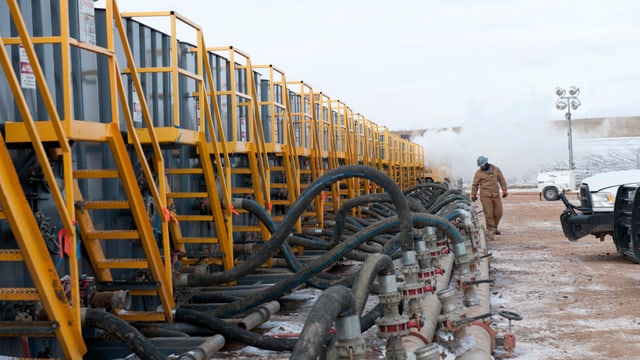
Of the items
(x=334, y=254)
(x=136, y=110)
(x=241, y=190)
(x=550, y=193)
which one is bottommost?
(x=550, y=193)

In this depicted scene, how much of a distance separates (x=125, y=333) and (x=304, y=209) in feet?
5.47

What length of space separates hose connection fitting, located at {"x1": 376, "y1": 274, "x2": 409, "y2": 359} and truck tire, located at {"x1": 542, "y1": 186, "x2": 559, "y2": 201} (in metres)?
30.5

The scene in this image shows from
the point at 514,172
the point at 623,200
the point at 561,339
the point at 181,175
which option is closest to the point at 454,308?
the point at 561,339

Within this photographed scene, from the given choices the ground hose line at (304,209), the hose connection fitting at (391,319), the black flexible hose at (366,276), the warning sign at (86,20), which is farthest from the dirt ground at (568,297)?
the warning sign at (86,20)

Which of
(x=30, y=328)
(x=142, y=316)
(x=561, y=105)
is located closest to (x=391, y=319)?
(x=30, y=328)

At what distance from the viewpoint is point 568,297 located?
812 cm

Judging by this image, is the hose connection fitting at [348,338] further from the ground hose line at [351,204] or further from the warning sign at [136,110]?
the warning sign at [136,110]

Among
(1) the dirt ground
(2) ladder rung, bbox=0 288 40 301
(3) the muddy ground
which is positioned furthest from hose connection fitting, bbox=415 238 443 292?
(2) ladder rung, bbox=0 288 40 301

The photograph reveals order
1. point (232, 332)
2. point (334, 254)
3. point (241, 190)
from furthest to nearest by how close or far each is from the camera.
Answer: point (241, 190), point (334, 254), point (232, 332)

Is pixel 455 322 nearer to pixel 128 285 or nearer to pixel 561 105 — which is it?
pixel 128 285

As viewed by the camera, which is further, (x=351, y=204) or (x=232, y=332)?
(x=351, y=204)

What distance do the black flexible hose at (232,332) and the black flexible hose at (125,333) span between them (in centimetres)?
102

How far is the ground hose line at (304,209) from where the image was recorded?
463 cm

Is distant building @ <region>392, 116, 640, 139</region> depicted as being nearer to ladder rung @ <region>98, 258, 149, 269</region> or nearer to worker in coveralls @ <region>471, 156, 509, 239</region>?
worker in coveralls @ <region>471, 156, 509, 239</region>
